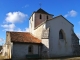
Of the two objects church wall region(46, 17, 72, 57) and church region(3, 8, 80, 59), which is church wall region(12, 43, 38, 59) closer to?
church region(3, 8, 80, 59)

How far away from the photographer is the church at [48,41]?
2406cm

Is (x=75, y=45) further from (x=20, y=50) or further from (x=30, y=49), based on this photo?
(x=20, y=50)

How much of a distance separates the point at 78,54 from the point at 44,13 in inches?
454

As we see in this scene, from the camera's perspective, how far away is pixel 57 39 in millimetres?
26828

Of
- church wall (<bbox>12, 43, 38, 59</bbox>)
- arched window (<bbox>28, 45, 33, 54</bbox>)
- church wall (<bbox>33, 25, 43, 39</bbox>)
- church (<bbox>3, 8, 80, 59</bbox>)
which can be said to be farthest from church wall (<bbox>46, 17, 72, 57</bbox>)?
church wall (<bbox>12, 43, 38, 59</bbox>)

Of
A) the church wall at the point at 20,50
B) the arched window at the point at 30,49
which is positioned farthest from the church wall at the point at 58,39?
the church wall at the point at 20,50

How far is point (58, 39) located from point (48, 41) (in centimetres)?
261

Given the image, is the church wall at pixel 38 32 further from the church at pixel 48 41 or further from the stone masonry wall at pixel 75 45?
the stone masonry wall at pixel 75 45

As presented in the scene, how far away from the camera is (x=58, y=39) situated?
27.0m

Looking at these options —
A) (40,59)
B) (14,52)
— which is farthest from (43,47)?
(14,52)

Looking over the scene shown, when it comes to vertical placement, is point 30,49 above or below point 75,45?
below

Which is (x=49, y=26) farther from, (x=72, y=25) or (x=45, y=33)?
(x=72, y=25)

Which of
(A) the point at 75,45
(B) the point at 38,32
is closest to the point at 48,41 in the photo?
(B) the point at 38,32

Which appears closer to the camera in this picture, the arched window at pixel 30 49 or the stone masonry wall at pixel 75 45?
the arched window at pixel 30 49
